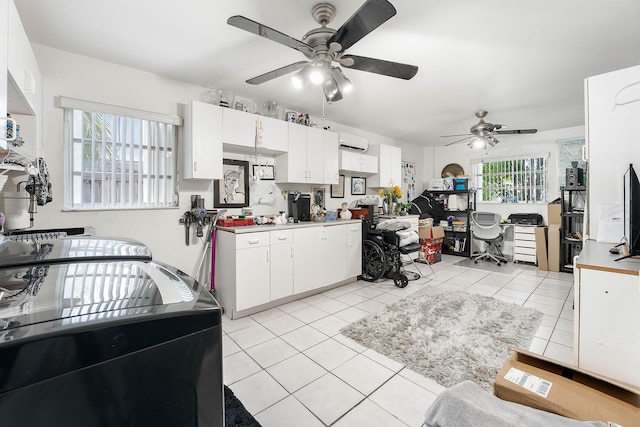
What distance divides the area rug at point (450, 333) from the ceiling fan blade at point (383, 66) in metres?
2.10

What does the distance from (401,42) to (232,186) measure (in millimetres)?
2294

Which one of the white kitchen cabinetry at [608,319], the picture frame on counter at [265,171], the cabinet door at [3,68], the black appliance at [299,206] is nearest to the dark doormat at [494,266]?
the black appliance at [299,206]

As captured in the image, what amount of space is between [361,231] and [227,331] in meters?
2.25

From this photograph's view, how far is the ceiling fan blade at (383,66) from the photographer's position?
2059mm

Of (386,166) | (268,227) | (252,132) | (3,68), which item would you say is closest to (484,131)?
(386,166)

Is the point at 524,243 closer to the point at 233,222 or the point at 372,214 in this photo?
the point at 372,214

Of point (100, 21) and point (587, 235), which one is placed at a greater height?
point (100, 21)

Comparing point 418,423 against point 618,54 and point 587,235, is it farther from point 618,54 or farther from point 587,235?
point 618,54

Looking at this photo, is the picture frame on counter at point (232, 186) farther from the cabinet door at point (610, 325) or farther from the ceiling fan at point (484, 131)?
the ceiling fan at point (484, 131)

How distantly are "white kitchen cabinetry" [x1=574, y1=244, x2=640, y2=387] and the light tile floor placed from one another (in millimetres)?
834

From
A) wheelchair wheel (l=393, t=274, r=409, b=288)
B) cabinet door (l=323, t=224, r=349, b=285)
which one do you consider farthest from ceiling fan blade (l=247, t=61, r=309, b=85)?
wheelchair wheel (l=393, t=274, r=409, b=288)

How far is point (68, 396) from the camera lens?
43 cm

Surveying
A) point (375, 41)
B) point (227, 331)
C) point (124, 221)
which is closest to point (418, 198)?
point (375, 41)

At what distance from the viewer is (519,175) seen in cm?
568
